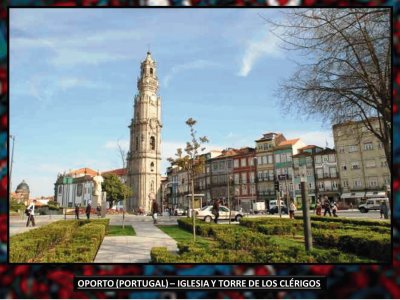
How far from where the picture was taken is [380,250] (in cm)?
765

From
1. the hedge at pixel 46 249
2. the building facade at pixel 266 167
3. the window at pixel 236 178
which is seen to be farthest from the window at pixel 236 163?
the hedge at pixel 46 249

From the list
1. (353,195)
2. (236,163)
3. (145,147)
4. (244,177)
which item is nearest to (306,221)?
(353,195)

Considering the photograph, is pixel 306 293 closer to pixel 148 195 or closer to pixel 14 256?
pixel 14 256

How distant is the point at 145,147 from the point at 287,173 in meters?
28.2

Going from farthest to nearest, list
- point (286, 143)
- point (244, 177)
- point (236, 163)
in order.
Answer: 1. point (236, 163)
2. point (244, 177)
3. point (286, 143)

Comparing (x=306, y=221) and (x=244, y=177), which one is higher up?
(x=244, y=177)

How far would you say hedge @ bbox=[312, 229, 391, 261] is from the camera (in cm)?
754

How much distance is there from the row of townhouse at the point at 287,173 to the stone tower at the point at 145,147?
10849 mm

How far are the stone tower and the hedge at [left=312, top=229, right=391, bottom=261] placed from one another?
172 ft

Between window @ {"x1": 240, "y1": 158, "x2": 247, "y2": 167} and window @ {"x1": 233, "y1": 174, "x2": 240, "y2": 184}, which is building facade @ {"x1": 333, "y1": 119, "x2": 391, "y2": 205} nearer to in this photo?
window @ {"x1": 240, "y1": 158, "x2": 247, "y2": 167}

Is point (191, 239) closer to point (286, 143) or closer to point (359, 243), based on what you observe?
point (359, 243)

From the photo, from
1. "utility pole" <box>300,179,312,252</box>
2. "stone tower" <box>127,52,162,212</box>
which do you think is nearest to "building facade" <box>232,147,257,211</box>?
"stone tower" <box>127,52,162,212</box>

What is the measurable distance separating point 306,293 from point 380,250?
7.94 ft

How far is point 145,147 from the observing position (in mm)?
66125
